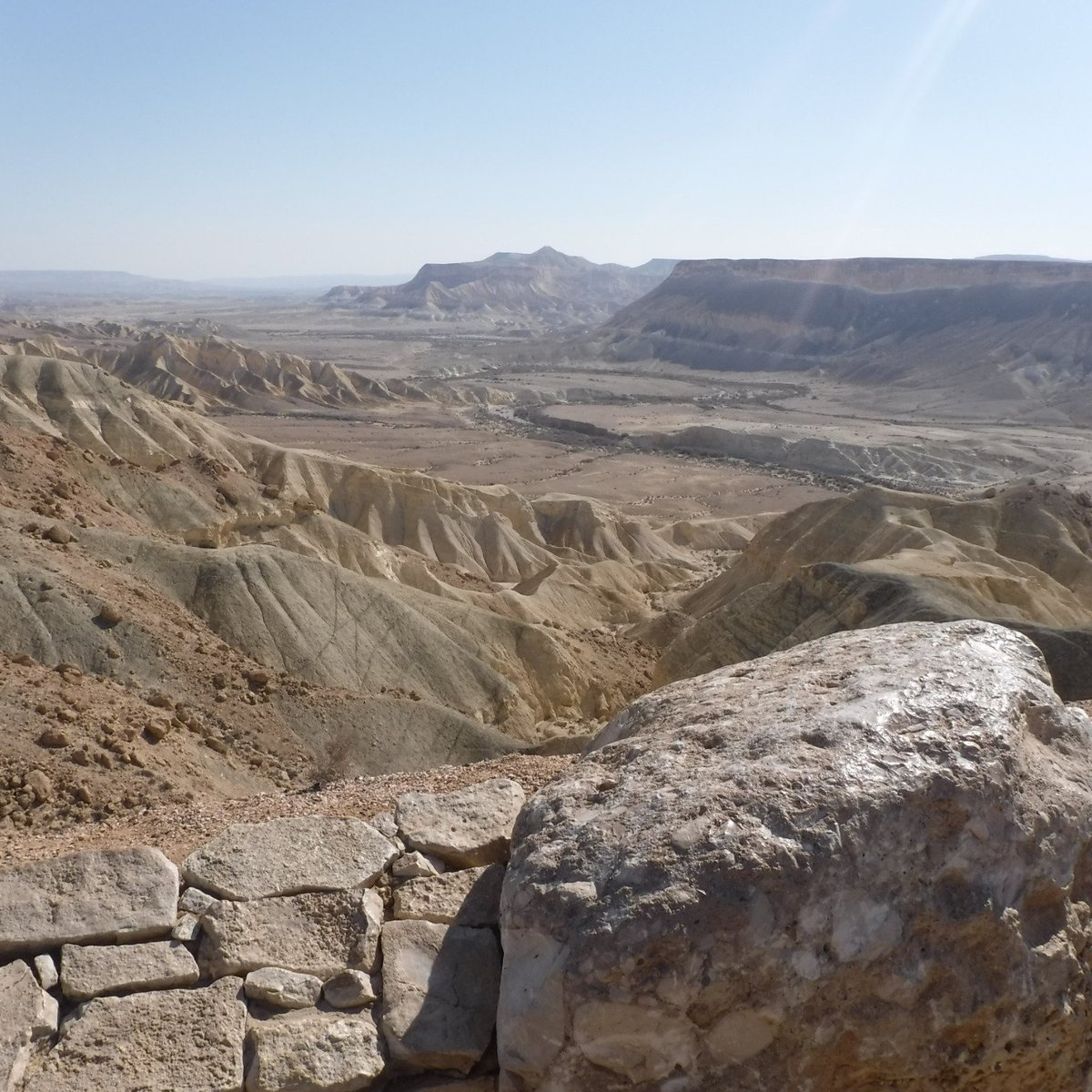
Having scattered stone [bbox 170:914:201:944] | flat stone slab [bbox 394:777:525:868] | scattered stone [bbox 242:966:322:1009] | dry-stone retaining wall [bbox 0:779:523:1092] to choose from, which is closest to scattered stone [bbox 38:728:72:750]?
dry-stone retaining wall [bbox 0:779:523:1092]

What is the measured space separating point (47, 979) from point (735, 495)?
2582 inches

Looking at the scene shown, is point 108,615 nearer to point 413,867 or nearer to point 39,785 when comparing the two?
point 39,785

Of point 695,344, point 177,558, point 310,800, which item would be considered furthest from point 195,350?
point 310,800

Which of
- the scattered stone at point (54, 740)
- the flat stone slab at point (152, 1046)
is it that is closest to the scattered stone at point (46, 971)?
the flat stone slab at point (152, 1046)

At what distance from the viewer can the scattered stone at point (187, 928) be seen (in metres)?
5.79

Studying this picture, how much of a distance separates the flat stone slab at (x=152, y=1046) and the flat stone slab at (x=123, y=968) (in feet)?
0.24

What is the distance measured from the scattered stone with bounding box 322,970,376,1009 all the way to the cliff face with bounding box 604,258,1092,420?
10632 cm

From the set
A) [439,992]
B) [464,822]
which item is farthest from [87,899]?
[464,822]

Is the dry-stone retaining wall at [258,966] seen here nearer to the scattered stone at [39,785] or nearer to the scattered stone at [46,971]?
the scattered stone at [46,971]

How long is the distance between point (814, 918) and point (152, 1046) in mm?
3465

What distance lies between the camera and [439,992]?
18.5 feet

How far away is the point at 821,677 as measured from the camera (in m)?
6.79

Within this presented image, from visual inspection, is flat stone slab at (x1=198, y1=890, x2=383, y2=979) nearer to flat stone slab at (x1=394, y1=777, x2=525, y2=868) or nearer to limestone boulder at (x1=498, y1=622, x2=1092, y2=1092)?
flat stone slab at (x1=394, y1=777, x2=525, y2=868)

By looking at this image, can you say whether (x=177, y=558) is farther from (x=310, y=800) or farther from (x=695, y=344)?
(x=695, y=344)
